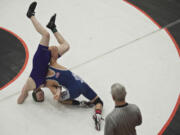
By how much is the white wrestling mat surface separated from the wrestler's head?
8 cm

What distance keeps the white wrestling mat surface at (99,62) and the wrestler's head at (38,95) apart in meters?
0.08

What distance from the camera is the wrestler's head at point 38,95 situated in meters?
3.73

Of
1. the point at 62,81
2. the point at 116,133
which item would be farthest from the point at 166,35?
the point at 116,133

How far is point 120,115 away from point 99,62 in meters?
2.35

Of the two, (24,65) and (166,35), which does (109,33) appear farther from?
(24,65)

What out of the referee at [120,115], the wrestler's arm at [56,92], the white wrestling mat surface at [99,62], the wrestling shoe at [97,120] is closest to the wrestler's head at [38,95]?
the white wrestling mat surface at [99,62]

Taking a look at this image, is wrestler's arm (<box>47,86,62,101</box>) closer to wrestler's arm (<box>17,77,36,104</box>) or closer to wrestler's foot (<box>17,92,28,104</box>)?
wrestler's arm (<box>17,77,36,104</box>)

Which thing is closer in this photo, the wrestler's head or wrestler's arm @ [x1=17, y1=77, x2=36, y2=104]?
wrestler's arm @ [x1=17, y1=77, x2=36, y2=104]

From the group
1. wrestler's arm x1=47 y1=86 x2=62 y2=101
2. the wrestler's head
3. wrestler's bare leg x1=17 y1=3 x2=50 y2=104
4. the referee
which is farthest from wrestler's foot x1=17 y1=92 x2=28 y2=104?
the referee

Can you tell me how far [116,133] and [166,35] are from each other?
332cm

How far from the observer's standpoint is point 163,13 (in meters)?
5.73

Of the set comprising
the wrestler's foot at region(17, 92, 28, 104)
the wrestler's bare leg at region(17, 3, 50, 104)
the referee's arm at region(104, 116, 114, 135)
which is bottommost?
the referee's arm at region(104, 116, 114, 135)

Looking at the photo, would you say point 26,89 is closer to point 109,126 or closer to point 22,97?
point 22,97

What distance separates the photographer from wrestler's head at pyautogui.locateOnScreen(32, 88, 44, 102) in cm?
373
